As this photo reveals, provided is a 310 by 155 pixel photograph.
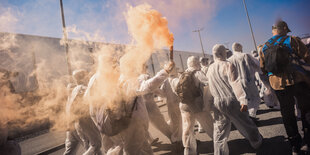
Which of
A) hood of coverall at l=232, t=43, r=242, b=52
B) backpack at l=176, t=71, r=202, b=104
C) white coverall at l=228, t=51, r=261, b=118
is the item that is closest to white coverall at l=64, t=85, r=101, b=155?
backpack at l=176, t=71, r=202, b=104

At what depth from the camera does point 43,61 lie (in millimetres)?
14039

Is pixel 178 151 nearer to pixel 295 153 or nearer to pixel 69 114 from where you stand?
pixel 295 153

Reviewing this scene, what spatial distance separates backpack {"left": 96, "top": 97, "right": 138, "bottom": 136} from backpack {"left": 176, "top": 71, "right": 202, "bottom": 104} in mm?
1311

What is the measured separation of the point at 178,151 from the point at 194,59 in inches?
87.4

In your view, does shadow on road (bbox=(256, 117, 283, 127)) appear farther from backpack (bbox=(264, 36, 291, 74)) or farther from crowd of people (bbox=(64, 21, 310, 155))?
backpack (bbox=(264, 36, 291, 74))

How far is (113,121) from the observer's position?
2.53 m

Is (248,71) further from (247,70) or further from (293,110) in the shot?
(293,110)

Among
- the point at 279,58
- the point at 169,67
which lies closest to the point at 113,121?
the point at 169,67

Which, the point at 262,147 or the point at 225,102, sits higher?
the point at 225,102

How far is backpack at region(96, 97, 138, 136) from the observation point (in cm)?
253

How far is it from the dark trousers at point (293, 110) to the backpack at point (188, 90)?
1438 millimetres

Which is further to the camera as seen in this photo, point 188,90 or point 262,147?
point 188,90

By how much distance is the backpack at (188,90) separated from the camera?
3617 mm

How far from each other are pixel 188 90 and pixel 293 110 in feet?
5.70
